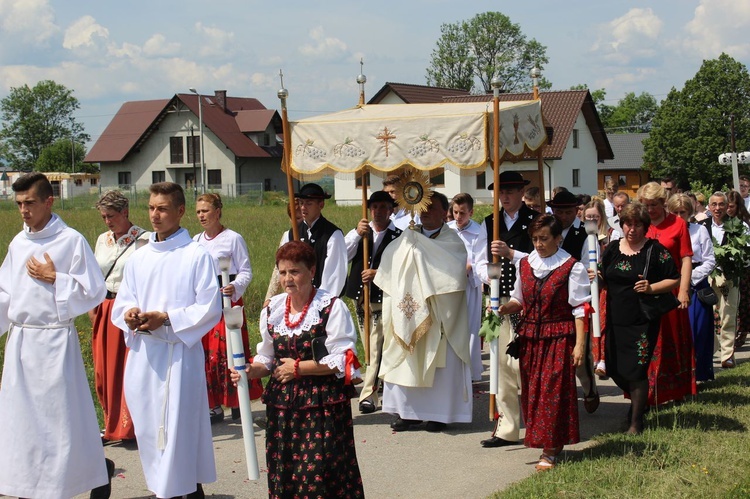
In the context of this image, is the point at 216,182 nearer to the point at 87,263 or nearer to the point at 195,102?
the point at 195,102

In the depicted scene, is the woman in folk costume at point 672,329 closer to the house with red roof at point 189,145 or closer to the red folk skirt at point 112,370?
the red folk skirt at point 112,370

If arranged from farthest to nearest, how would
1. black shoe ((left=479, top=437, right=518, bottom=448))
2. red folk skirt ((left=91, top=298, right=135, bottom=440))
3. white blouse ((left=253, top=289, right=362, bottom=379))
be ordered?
red folk skirt ((left=91, top=298, right=135, bottom=440)) → black shoe ((left=479, top=437, right=518, bottom=448)) → white blouse ((left=253, top=289, right=362, bottom=379))

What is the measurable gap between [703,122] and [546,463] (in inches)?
2645

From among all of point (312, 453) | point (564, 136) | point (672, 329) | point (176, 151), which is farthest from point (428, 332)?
point (176, 151)

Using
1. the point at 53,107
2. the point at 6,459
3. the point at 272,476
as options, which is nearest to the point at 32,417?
the point at 6,459

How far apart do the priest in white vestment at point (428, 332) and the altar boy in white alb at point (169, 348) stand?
257 centimetres

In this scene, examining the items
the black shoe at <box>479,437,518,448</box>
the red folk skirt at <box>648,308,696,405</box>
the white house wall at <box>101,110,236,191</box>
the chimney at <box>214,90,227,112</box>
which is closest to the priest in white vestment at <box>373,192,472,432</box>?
the black shoe at <box>479,437,518,448</box>

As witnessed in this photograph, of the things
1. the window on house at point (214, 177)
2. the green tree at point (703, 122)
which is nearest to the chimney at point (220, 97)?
the window on house at point (214, 177)

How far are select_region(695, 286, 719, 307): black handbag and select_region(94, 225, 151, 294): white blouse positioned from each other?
562cm

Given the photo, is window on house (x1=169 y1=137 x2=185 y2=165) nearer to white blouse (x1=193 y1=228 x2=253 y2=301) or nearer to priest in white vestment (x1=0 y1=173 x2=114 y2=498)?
white blouse (x1=193 y1=228 x2=253 y2=301)

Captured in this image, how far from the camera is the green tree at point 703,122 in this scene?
68.9 meters

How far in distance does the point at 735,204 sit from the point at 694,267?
Result: 1.94 m

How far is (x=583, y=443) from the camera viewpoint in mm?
7586

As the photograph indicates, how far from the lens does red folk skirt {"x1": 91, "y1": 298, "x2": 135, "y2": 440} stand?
7.74 metres
